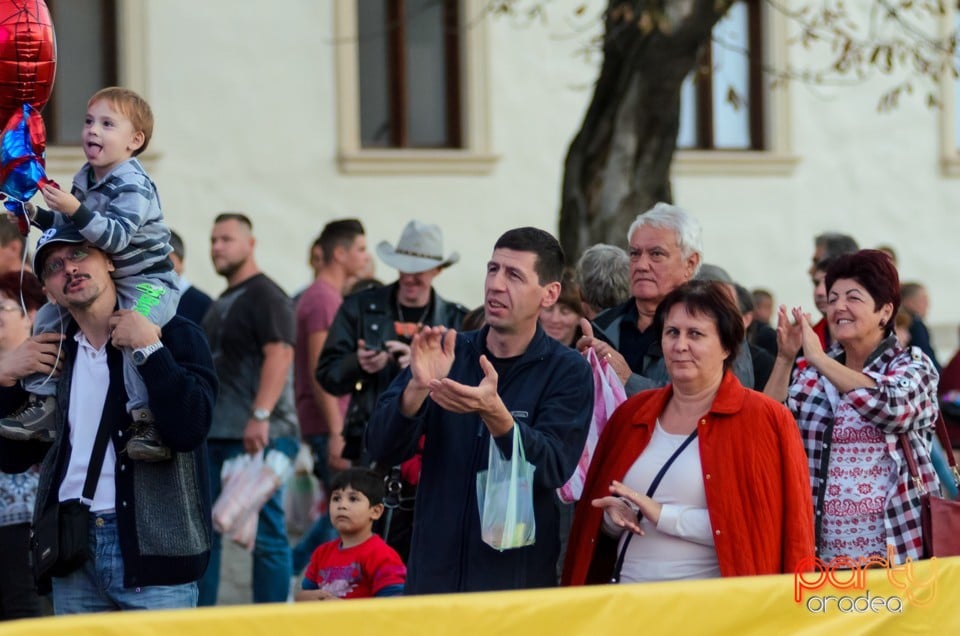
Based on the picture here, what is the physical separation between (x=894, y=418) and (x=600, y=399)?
951mm

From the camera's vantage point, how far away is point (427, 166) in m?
14.9

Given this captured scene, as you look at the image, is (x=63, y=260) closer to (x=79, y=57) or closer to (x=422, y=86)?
(x=79, y=57)

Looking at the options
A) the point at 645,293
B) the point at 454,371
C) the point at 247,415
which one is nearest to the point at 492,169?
the point at 247,415

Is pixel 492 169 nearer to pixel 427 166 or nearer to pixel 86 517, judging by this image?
pixel 427 166

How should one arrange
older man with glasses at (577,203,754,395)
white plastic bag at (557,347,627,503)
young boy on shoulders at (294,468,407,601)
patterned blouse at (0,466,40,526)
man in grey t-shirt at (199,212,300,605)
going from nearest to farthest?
white plastic bag at (557,347,627,503), older man with glasses at (577,203,754,395), young boy on shoulders at (294,468,407,601), patterned blouse at (0,466,40,526), man in grey t-shirt at (199,212,300,605)

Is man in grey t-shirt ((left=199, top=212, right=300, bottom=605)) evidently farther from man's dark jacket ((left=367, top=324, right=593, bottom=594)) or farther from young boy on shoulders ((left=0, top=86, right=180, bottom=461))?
man's dark jacket ((left=367, top=324, right=593, bottom=594))

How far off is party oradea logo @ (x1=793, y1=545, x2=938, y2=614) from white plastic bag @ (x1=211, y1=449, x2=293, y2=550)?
395cm

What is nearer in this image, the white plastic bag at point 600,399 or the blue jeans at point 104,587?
the blue jeans at point 104,587

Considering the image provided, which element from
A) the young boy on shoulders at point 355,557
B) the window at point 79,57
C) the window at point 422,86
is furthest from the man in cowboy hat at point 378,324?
the window at point 422,86

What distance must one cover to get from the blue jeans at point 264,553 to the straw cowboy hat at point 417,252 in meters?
1.41

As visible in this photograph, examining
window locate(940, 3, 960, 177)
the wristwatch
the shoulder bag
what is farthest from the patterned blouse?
window locate(940, 3, 960, 177)

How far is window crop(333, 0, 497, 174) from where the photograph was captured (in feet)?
48.6

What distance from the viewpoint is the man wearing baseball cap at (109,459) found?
4.81 meters

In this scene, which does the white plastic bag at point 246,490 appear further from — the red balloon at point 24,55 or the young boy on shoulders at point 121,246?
the red balloon at point 24,55
